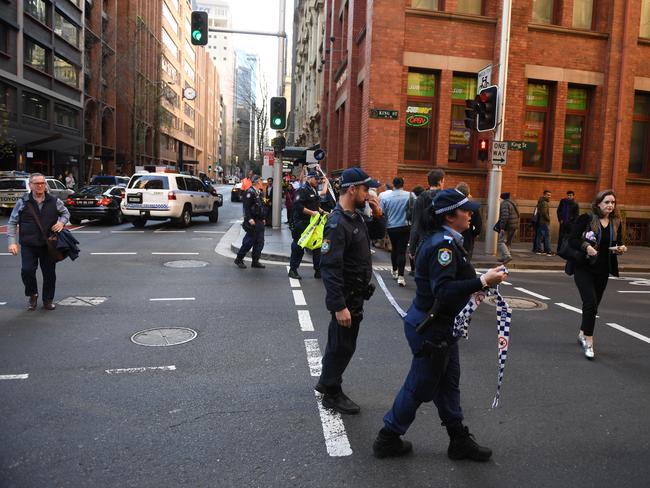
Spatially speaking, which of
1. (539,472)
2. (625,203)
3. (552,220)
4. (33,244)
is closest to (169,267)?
(33,244)

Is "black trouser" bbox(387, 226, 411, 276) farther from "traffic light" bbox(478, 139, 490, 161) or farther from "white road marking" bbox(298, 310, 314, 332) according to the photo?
"traffic light" bbox(478, 139, 490, 161)

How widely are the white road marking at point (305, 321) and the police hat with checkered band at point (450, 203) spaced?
3.57m

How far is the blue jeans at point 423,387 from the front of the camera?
340cm

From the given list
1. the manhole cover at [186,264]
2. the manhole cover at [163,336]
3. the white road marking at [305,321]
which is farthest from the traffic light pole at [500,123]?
the manhole cover at [163,336]

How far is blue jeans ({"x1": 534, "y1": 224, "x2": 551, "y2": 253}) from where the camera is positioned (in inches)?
602

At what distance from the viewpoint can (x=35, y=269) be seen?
7.52 m

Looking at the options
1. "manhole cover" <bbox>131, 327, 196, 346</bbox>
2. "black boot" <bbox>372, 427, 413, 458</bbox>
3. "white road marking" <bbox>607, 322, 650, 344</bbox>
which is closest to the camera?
"black boot" <bbox>372, 427, 413, 458</bbox>

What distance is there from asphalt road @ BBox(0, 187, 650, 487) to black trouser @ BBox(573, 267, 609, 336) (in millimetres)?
356

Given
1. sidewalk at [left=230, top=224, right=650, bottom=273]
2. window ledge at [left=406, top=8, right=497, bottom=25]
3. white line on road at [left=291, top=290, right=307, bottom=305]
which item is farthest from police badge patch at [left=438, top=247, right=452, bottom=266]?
window ledge at [left=406, top=8, right=497, bottom=25]

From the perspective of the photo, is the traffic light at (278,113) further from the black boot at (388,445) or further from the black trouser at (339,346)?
the black boot at (388,445)

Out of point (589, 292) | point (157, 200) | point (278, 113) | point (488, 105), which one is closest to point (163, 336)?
point (589, 292)

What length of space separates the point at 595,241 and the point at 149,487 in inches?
193

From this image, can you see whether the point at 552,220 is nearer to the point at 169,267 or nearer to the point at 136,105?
the point at 169,267

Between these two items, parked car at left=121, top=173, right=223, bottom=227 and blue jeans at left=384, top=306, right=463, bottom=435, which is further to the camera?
parked car at left=121, top=173, right=223, bottom=227
